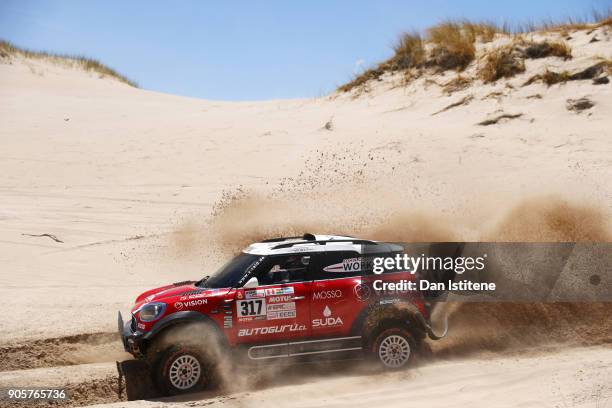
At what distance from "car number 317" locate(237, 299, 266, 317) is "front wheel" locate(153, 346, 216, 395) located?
662 mm

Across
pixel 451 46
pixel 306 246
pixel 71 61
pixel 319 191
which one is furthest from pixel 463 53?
pixel 71 61

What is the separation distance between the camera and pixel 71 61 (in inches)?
1363

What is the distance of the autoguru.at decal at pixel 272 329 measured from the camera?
732cm

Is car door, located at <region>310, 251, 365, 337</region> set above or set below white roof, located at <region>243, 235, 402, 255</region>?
below

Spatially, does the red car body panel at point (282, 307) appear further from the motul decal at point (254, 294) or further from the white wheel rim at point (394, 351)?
the white wheel rim at point (394, 351)

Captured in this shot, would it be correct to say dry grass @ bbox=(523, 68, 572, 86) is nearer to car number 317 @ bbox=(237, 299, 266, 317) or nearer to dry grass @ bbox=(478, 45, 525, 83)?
dry grass @ bbox=(478, 45, 525, 83)

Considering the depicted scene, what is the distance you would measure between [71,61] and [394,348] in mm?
31925

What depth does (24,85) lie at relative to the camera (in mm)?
28625

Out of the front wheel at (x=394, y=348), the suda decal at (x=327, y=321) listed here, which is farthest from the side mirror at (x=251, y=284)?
the front wheel at (x=394, y=348)

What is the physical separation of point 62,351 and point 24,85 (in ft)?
76.1

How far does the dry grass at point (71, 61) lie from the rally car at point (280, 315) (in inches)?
1164

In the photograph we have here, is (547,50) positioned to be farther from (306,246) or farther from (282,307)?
(282,307)

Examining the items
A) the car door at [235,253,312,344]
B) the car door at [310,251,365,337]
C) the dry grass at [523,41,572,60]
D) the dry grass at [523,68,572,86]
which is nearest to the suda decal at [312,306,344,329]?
the car door at [310,251,365,337]

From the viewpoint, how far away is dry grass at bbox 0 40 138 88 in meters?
32.9
